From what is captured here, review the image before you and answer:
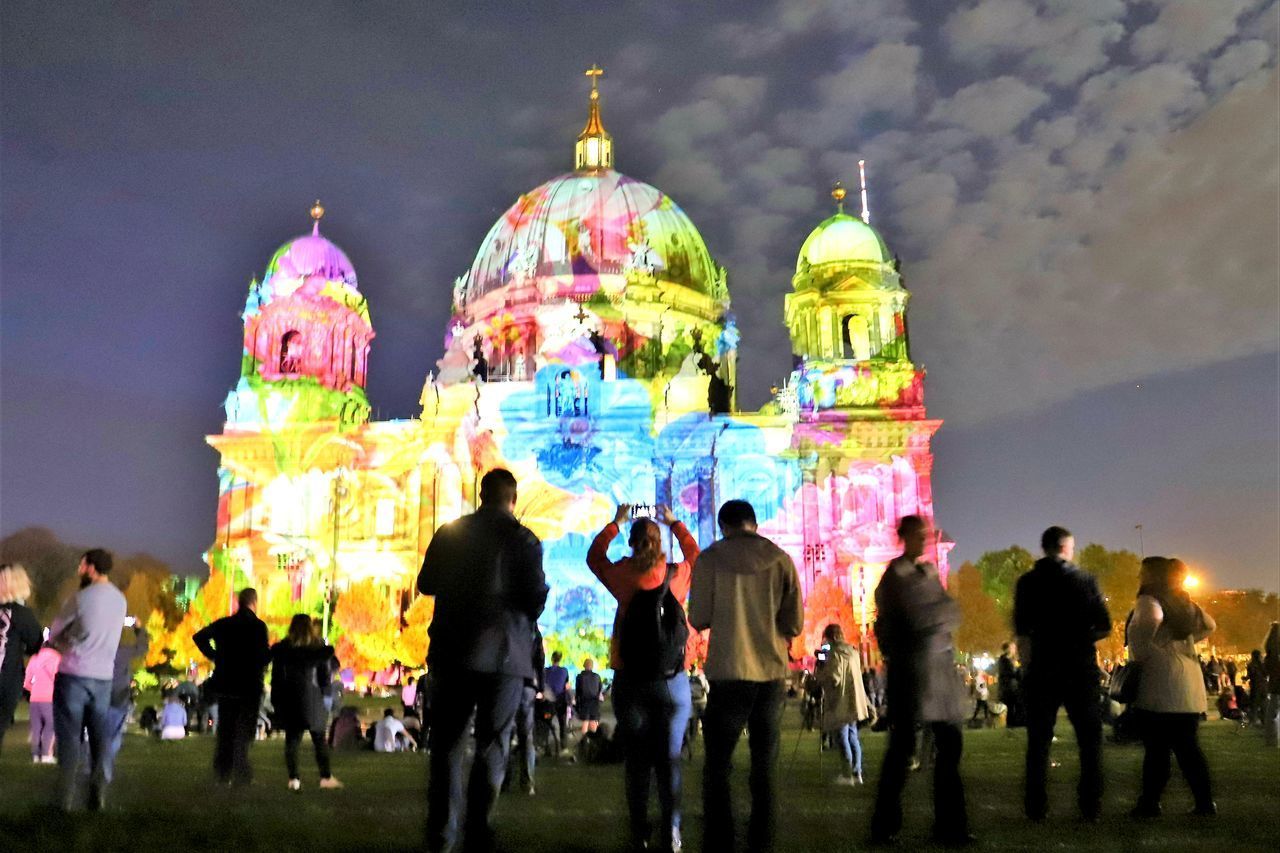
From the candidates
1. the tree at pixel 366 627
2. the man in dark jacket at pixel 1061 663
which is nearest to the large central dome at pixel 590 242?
the tree at pixel 366 627

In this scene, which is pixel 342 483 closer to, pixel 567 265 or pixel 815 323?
pixel 567 265

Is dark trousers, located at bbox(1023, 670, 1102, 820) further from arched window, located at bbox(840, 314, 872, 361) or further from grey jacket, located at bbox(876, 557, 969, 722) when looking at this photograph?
arched window, located at bbox(840, 314, 872, 361)

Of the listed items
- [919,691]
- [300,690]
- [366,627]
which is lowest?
[300,690]

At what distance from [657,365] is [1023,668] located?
55.4m

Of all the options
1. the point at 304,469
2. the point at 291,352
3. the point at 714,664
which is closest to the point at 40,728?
the point at 714,664

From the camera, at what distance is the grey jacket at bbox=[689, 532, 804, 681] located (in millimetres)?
7426

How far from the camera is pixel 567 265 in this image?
221 feet

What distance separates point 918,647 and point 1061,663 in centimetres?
161

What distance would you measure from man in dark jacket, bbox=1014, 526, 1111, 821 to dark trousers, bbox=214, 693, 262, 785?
7.51 meters

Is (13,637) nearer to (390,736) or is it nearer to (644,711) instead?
(644,711)

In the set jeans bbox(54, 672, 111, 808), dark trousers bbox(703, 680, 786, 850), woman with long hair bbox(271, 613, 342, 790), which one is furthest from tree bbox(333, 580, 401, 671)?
dark trousers bbox(703, 680, 786, 850)

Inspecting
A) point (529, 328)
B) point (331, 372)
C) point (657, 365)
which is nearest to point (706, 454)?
point (657, 365)

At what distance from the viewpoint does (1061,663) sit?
29.2 feet

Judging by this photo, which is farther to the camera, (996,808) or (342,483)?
(342,483)
